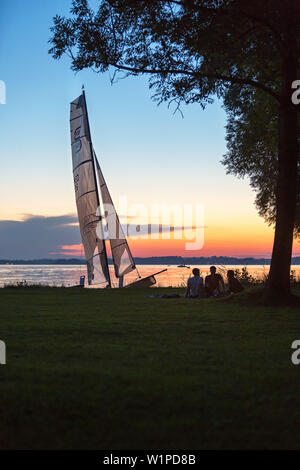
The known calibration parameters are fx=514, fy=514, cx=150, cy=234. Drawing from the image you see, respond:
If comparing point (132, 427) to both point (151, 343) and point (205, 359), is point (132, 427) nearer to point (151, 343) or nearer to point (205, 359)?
point (205, 359)

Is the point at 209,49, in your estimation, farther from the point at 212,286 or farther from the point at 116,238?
the point at 116,238

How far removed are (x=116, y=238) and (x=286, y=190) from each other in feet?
53.9

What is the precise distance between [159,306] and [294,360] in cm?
829

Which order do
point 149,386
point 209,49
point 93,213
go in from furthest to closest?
point 93,213 < point 209,49 < point 149,386

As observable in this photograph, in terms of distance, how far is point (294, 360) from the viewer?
7.10m

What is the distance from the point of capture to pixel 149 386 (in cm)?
555

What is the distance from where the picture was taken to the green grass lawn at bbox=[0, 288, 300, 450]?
411 centimetres

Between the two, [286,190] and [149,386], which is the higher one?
[286,190]

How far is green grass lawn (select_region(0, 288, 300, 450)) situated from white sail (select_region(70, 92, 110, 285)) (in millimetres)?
18180

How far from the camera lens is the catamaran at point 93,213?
28.8 m

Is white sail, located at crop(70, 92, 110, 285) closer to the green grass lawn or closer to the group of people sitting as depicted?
the group of people sitting

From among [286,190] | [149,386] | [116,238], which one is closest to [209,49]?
[286,190]

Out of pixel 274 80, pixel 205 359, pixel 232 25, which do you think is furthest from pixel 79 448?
pixel 274 80

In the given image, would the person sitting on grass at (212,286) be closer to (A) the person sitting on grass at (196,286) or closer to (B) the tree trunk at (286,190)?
(A) the person sitting on grass at (196,286)
